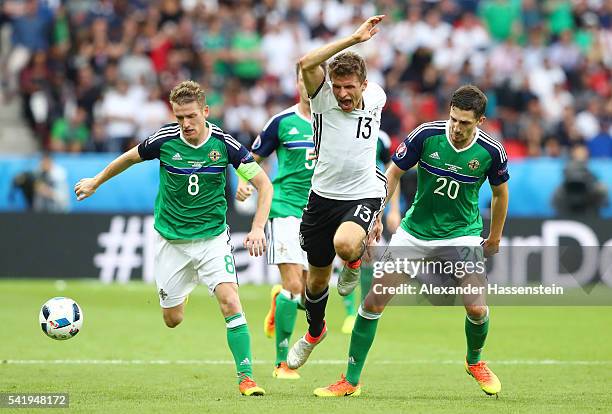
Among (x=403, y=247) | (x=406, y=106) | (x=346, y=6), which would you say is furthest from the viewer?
(x=346, y=6)

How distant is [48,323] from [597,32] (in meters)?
18.4

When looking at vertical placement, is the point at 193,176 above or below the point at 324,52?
below

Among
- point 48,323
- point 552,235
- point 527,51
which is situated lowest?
point 552,235

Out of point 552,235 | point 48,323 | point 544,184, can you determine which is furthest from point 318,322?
point 544,184

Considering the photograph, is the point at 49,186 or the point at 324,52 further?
the point at 49,186

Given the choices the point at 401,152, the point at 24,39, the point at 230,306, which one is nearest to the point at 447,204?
the point at 401,152

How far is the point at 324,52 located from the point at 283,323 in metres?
3.19

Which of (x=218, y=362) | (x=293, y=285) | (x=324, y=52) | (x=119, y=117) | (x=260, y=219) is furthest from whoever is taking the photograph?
(x=119, y=117)

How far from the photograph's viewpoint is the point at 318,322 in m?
9.55

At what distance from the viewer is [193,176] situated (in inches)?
366

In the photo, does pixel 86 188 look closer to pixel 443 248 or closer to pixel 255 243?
pixel 255 243

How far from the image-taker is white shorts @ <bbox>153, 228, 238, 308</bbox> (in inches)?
363

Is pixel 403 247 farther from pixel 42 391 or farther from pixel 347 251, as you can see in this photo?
pixel 42 391

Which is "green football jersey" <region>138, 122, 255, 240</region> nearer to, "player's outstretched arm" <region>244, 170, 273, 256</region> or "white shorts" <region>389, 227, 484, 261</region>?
"player's outstretched arm" <region>244, 170, 273, 256</region>
